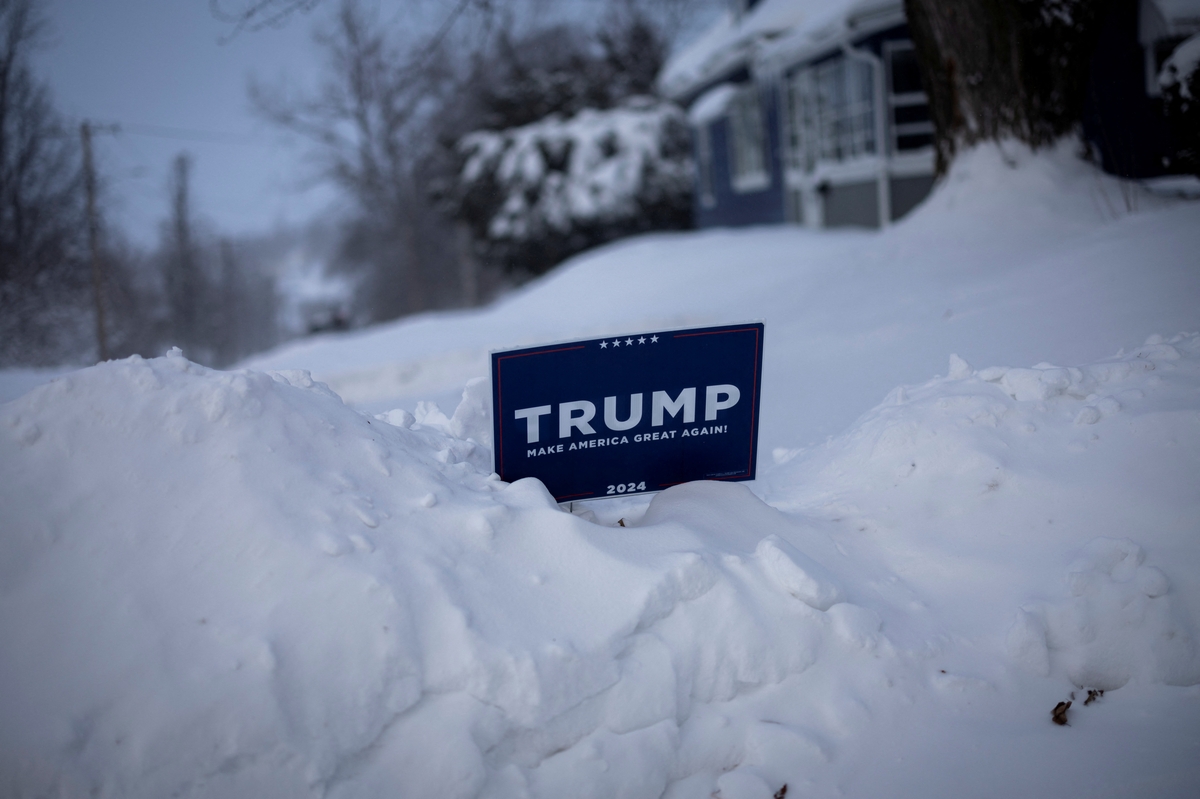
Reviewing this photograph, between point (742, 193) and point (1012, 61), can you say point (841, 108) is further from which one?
point (1012, 61)

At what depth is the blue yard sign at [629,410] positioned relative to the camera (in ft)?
10.7

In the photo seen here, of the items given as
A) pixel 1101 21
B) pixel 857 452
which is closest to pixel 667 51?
pixel 1101 21

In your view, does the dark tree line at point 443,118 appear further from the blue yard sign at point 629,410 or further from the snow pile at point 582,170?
the blue yard sign at point 629,410

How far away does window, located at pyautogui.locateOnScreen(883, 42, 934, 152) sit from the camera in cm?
1341

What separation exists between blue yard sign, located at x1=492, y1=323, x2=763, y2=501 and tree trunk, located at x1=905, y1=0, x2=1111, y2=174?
6.00 metres

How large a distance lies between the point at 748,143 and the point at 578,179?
178 inches

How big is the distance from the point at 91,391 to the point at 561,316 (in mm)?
10616

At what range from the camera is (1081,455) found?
129 inches

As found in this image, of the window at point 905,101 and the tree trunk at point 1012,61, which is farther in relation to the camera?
the window at point 905,101

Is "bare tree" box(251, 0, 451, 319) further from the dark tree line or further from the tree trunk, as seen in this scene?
the tree trunk

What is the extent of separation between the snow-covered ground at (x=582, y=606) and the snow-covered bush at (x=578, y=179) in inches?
745

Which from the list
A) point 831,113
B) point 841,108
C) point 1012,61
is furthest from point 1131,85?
point 831,113

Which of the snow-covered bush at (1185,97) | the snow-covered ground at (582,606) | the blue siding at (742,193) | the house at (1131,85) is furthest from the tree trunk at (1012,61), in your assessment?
the blue siding at (742,193)

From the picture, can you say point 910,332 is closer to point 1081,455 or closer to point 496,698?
point 1081,455
